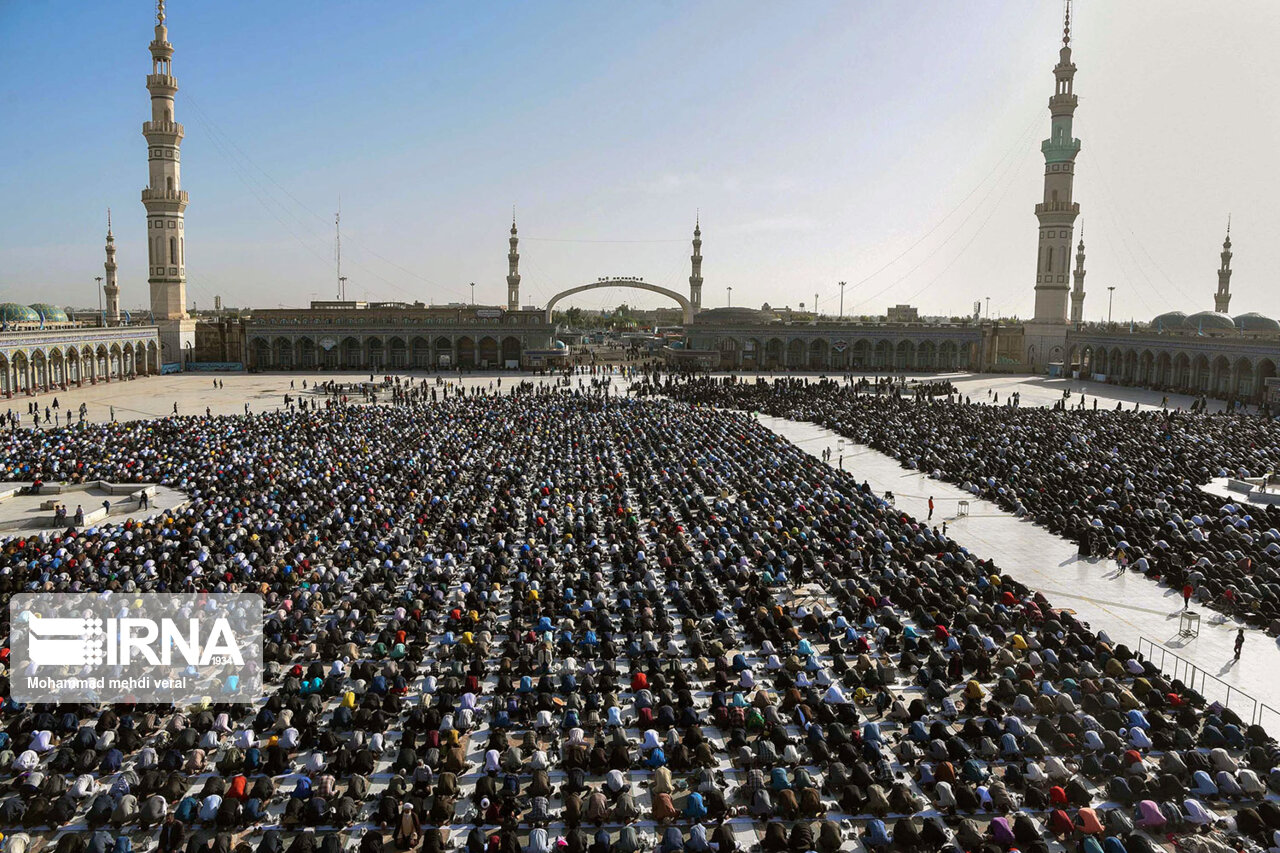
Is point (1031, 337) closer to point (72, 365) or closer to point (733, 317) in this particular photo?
point (733, 317)

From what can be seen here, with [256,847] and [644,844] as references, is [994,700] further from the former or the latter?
[256,847]

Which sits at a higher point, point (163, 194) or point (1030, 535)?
point (163, 194)

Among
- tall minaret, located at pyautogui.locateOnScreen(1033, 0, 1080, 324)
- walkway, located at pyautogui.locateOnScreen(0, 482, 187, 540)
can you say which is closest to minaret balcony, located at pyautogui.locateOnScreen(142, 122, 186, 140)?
walkway, located at pyautogui.locateOnScreen(0, 482, 187, 540)

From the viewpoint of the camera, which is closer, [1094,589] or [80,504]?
[1094,589]

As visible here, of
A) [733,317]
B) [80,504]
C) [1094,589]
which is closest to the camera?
[1094,589]

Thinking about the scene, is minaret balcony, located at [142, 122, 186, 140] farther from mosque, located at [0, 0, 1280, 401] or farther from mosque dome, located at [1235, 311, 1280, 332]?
mosque dome, located at [1235, 311, 1280, 332]

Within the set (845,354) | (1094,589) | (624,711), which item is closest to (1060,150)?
(845,354)
